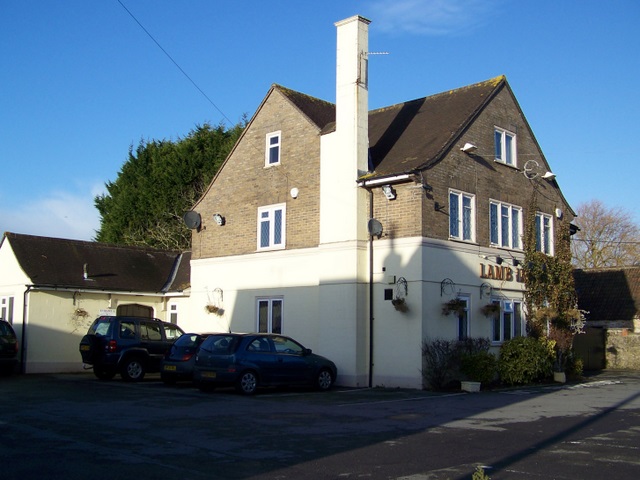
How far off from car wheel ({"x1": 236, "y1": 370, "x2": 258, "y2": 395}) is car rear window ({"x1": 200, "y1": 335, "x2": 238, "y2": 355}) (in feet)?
2.31

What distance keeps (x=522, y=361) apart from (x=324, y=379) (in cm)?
635

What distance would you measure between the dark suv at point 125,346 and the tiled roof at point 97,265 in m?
4.33

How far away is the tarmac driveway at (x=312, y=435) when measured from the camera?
9047mm

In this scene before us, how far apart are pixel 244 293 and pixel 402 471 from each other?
1635cm

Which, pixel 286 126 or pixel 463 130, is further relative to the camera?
pixel 286 126

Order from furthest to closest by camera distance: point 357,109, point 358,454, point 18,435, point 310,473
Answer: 1. point 357,109
2. point 18,435
3. point 358,454
4. point 310,473

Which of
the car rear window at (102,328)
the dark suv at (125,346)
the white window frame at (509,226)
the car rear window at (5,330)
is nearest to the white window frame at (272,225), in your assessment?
the dark suv at (125,346)

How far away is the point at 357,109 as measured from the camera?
21.8 m

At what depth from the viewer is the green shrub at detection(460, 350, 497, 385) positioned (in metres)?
20.4

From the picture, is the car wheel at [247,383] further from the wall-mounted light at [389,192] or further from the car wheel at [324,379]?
the wall-mounted light at [389,192]

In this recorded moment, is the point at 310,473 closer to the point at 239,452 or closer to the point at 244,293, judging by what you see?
the point at 239,452

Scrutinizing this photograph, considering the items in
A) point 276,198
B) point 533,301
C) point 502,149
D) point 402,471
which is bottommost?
point 402,471

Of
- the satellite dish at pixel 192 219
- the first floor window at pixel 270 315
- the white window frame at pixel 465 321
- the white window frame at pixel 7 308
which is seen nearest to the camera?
the white window frame at pixel 465 321

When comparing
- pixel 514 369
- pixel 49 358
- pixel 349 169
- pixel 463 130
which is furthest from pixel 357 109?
pixel 49 358
